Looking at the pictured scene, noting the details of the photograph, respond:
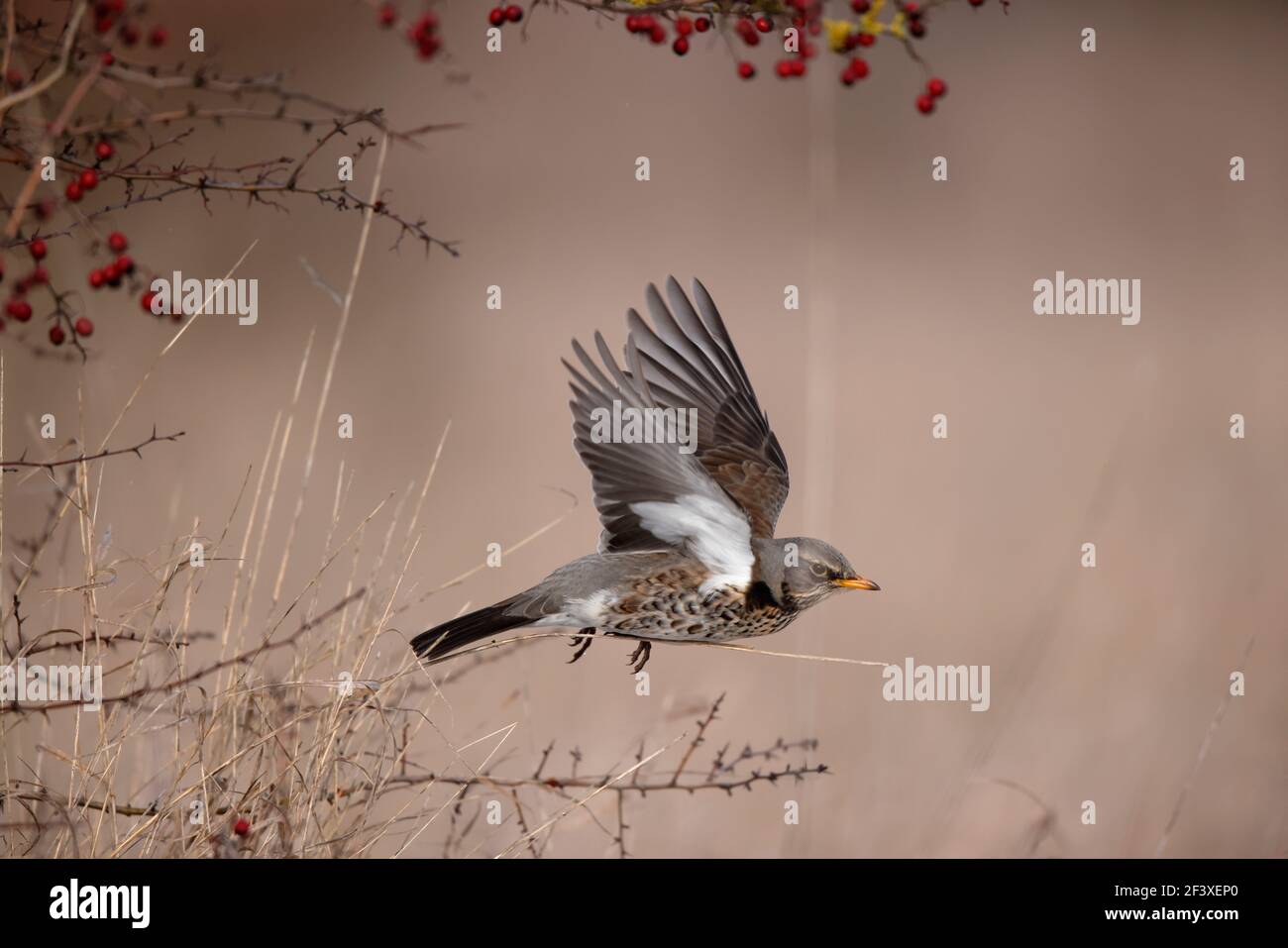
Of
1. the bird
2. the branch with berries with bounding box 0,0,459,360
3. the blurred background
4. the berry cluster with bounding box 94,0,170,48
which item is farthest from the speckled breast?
the berry cluster with bounding box 94,0,170,48

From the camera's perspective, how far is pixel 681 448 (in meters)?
2.92

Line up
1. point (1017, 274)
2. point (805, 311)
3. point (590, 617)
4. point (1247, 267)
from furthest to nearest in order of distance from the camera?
point (1247, 267), point (1017, 274), point (805, 311), point (590, 617)

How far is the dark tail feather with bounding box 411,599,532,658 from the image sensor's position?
9.09 feet

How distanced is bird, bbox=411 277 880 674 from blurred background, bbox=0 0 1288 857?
810 mm

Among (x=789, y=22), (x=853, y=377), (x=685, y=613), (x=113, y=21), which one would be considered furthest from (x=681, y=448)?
(x=853, y=377)

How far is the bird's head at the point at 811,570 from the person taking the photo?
282 cm

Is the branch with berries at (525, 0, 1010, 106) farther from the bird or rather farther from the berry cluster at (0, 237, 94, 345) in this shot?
the berry cluster at (0, 237, 94, 345)

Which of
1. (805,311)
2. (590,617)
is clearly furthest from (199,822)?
(805,311)

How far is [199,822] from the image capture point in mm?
2398

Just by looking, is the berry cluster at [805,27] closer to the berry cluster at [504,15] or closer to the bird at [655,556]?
the berry cluster at [504,15]

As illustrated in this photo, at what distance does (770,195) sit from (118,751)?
22.8ft

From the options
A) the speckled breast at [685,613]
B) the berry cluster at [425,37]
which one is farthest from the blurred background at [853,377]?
the berry cluster at [425,37]

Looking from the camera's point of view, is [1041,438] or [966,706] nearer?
[966,706]

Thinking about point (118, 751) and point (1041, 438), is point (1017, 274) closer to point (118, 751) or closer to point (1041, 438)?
point (1041, 438)
